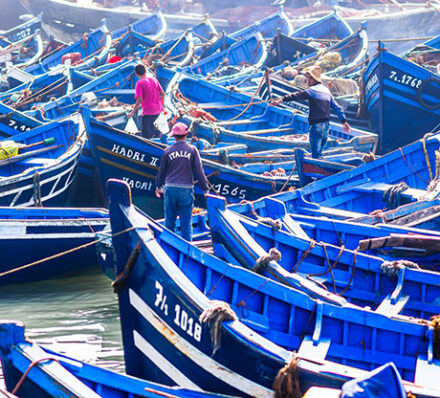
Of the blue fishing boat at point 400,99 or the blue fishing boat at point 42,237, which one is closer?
the blue fishing boat at point 42,237

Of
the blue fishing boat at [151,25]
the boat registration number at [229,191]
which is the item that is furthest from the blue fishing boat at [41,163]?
the blue fishing boat at [151,25]

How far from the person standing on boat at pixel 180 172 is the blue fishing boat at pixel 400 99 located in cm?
773

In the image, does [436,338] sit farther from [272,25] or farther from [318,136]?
[272,25]

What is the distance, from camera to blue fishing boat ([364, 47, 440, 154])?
14.5m

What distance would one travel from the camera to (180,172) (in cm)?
802

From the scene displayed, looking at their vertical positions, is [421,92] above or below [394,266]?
above

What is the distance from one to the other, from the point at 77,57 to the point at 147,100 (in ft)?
39.6

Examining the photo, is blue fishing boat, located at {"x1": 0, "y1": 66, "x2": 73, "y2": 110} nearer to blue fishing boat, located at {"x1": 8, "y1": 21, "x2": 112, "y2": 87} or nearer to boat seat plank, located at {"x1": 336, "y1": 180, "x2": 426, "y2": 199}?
blue fishing boat, located at {"x1": 8, "y1": 21, "x2": 112, "y2": 87}

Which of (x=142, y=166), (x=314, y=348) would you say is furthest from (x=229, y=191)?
(x=314, y=348)

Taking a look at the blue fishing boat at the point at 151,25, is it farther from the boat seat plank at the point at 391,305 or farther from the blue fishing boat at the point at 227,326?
the blue fishing boat at the point at 227,326

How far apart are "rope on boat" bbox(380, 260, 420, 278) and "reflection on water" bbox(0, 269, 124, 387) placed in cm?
325

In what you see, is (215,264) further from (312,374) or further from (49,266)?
(49,266)

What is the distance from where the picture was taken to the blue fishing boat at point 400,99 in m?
14.5

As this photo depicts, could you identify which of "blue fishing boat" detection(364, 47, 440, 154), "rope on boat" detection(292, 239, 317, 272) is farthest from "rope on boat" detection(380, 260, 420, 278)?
"blue fishing boat" detection(364, 47, 440, 154)
